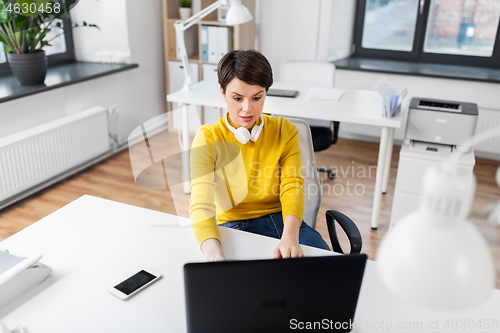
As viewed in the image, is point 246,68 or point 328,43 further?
point 328,43

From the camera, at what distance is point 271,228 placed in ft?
5.09

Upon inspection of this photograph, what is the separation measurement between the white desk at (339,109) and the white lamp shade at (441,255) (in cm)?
206

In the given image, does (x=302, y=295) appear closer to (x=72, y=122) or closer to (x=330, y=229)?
(x=330, y=229)

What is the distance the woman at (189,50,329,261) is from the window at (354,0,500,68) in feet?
10.4

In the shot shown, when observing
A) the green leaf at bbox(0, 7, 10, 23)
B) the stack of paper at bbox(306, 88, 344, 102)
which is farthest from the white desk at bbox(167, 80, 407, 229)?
the green leaf at bbox(0, 7, 10, 23)

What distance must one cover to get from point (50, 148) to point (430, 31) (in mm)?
3537

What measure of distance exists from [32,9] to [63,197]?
1266mm

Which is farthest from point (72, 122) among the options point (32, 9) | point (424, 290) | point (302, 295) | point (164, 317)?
point (424, 290)

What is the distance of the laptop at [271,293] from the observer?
31.9 inches

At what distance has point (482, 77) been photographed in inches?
142

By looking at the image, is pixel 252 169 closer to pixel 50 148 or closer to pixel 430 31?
pixel 50 148

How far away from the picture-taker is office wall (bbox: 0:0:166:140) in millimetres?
3076

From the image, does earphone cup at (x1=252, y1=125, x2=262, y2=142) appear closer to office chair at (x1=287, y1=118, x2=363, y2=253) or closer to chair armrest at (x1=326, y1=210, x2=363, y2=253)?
office chair at (x1=287, y1=118, x2=363, y2=253)

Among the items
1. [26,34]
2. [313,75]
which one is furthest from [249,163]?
[26,34]
